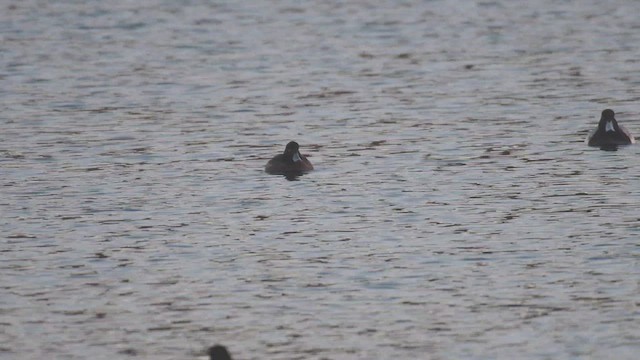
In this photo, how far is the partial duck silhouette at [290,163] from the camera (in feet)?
79.7

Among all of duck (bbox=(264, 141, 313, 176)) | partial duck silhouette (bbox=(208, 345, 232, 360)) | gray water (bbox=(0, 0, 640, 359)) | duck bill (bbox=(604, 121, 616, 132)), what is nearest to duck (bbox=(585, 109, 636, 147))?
duck bill (bbox=(604, 121, 616, 132))

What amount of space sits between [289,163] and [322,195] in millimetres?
1629

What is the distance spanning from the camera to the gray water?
15.6m

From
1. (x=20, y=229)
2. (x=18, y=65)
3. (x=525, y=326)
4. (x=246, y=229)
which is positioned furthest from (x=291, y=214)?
(x=18, y=65)

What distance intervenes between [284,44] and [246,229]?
21.1 meters

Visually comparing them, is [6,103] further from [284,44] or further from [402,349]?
[402,349]

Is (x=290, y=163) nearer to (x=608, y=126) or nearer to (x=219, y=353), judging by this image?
(x=608, y=126)

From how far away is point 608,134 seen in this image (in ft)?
85.0

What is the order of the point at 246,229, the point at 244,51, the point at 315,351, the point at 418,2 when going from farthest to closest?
the point at 418,2 < the point at 244,51 < the point at 246,229 < the point at 315,351

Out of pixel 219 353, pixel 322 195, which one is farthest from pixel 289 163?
pixel 219 353

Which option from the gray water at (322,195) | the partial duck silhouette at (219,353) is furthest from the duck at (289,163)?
the partial duck silhouette at (219,353)

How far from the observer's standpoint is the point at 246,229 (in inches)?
804

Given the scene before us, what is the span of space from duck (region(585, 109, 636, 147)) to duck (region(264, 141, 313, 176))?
5.26m

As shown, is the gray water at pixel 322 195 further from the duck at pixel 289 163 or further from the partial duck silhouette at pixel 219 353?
the partial duck silhouette at pixel 219 353
